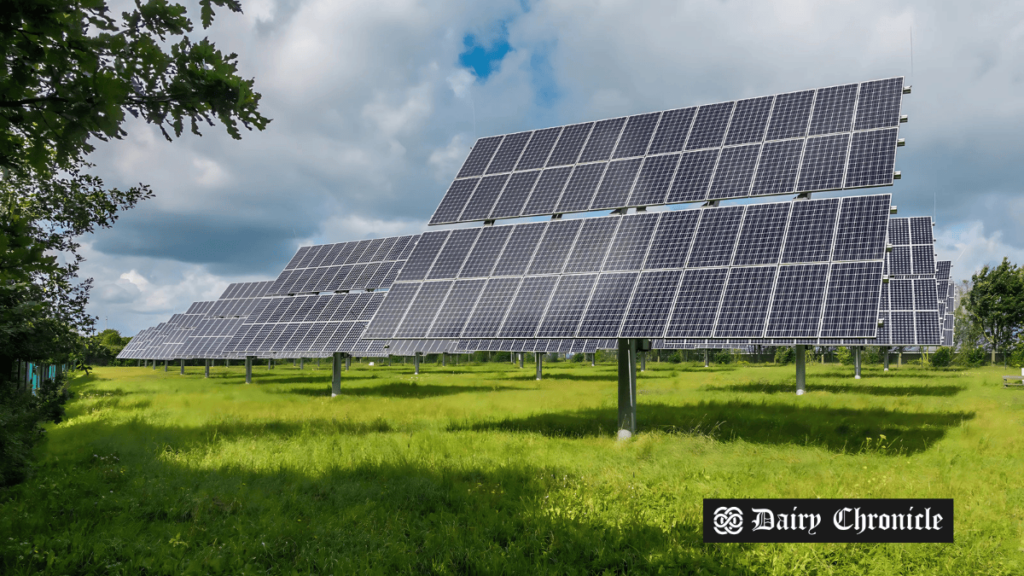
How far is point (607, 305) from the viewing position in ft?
50.6

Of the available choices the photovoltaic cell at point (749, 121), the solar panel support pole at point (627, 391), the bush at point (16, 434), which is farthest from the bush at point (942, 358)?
the bush at point (16, 434)

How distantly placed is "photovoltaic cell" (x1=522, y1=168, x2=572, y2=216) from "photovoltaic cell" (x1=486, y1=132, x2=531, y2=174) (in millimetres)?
2070

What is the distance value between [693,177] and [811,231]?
3.82 metres

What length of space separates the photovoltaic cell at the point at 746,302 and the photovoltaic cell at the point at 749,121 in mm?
5429

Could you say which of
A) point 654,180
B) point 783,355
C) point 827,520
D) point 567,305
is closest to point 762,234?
point 654,180

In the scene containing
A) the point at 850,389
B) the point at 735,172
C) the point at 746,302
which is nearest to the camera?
the point at 746,302

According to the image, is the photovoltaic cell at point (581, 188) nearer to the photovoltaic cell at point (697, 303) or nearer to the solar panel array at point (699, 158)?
the solar panel array at point (699, 158)

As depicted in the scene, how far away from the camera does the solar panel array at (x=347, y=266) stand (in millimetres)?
35844

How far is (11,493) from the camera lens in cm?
1155

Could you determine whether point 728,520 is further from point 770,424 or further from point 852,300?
point 770,424

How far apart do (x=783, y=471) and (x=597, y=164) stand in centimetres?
1120

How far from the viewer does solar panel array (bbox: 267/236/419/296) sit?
118 feet

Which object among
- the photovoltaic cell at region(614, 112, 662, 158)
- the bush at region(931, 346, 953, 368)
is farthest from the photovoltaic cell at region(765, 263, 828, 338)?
the bush at region(931, 346, 953, 368)

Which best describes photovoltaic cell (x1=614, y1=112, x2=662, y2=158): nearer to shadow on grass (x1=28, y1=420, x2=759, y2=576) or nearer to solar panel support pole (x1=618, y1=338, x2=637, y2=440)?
solar panel support pole (x1=618, y1=338, x2=637, y2=440)
